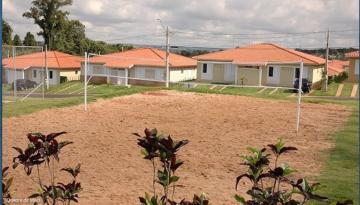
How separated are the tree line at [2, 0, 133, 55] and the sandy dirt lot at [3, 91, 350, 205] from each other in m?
28.7

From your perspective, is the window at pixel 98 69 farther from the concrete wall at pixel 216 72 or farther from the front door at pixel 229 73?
the front door at pixel 229 73

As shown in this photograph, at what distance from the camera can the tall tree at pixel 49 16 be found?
136 feet

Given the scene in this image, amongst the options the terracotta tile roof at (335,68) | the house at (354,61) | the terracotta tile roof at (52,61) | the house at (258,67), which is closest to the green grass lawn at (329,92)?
the house at (258,67)

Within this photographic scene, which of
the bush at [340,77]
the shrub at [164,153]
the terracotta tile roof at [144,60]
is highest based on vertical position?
the terracotta tile roof at [144,60]

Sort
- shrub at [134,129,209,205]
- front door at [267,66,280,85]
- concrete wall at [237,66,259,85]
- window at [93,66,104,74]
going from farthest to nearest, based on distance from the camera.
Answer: window at [93,66,104,74]
concrete wall at [237,66,259,85]
front door at [267,66,280,85]
shrub at [134,129,209,205]

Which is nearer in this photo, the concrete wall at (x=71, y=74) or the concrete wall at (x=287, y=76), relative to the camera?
the concrete wall at (x=287, y=76)

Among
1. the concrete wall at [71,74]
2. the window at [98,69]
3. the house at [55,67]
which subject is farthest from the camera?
the window at [98,69]

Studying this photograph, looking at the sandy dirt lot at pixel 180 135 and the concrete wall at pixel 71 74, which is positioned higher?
the concrete wall at pixel 71 74

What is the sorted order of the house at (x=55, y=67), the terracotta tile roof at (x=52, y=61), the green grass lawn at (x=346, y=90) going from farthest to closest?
the house at (x=55, y=67), the terracotta tile roof at (x=52, y=61), the green grass lawn at (x=346, y=90)

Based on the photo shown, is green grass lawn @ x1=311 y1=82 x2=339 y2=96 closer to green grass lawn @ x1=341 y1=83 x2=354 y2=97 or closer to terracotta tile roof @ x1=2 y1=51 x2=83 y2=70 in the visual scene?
green grass lawn @ x1=341 y1=83 x2=354 y2=97

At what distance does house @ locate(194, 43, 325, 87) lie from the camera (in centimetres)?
2820

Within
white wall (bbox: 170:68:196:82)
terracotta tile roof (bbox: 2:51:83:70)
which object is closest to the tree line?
terracotta tile roof (bbox: 2:51:83:70)

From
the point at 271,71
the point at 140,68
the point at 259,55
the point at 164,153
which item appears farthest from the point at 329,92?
the point at 164,153

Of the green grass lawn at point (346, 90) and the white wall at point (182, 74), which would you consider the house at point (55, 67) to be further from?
the green grass lawn at point (346, 90)
